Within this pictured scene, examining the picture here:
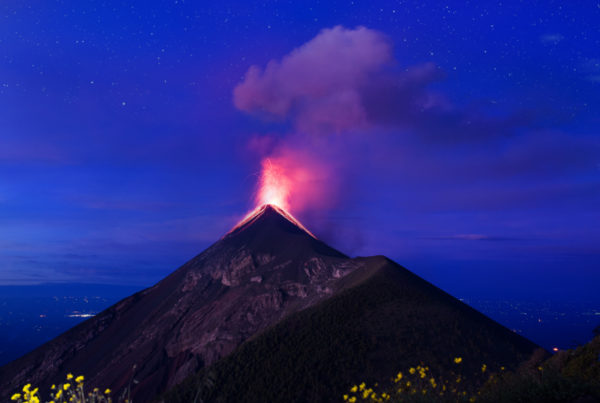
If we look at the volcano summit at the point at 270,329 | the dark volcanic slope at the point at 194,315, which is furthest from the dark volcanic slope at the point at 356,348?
the dark volcanic slope at the point at 194,315

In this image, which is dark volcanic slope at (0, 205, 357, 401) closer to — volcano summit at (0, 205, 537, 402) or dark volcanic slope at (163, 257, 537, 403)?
volcano summit at (0, 205, 537, 402)

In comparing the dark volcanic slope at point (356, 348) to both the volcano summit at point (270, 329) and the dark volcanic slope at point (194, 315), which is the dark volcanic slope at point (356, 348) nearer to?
the volcano summit at point (270, 329)

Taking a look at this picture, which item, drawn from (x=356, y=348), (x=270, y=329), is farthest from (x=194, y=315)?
(x=356, y=348)

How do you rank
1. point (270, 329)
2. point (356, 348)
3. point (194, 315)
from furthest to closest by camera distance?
point (194, 315) → point (270, 329) → point (356, 348)

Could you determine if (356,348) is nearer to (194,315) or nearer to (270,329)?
(270,329)

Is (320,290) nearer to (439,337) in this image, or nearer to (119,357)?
(439,337)

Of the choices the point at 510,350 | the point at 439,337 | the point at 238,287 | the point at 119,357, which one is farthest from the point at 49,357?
the point at 510,350

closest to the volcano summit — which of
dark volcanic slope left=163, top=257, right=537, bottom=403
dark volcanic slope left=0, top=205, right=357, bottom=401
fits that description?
dark volcanic slope left=163, top=257, right=537, bottom=403
